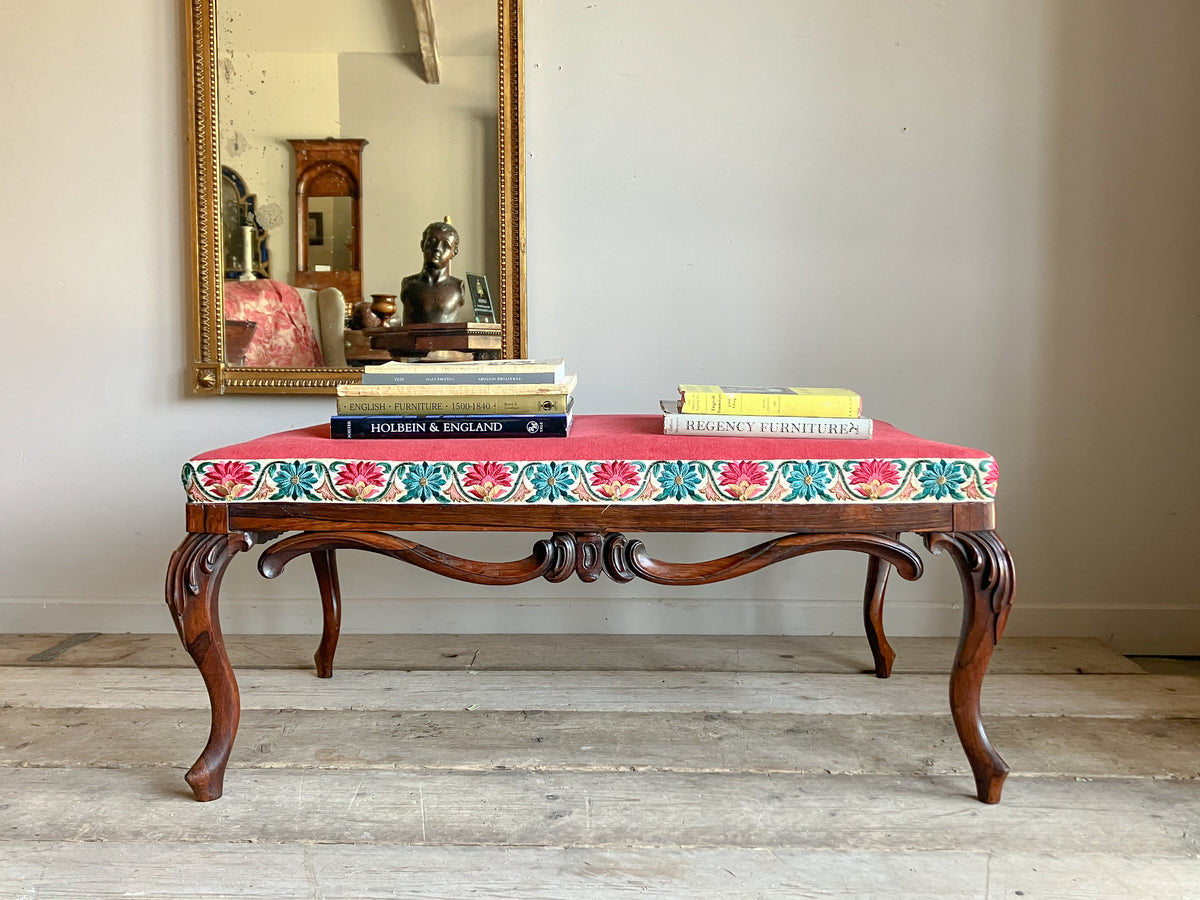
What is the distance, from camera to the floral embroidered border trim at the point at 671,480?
3.67 ft

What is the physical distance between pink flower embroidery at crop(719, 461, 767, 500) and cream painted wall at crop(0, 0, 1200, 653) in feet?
2.97

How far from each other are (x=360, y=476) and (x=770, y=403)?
61 centimetres

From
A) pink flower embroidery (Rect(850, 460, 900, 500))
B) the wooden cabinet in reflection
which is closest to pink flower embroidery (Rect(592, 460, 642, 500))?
pink flower embroidery (Rect(850, 460, 900, 500))

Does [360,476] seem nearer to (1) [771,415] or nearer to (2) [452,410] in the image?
(2) [452,410]

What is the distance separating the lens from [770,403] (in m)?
1.21

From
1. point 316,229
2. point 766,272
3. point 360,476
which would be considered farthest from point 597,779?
point 316,229

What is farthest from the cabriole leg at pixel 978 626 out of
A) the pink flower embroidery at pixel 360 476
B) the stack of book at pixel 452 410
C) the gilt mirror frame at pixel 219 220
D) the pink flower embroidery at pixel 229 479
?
the gilt mirror frame at pixel 219 220

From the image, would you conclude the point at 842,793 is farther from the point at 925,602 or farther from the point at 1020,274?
the point at 1020,274

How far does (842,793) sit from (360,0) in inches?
78.0

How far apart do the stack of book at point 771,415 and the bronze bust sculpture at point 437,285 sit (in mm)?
878

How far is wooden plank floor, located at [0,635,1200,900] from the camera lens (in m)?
1.02

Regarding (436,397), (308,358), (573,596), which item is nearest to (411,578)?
(573,596)

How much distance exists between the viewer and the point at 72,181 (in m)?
1.99

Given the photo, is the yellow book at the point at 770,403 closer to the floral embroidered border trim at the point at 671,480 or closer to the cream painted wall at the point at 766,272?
the floral embroidered border trim at the point at 671,480
